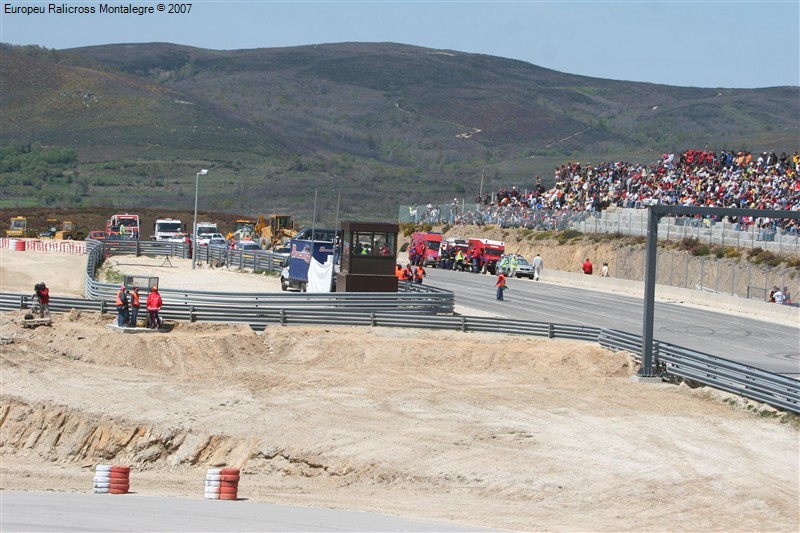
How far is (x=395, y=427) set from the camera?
81.4 ft

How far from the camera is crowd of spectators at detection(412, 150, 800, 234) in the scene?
5831 cm

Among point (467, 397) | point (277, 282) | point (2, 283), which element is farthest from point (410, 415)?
point (2, 283)

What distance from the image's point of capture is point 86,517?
1673 cm

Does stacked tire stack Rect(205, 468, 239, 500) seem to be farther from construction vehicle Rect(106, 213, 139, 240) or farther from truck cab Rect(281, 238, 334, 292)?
construction vehicle Rect(106, 213, 139, 240)

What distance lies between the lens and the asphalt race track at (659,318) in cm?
3684

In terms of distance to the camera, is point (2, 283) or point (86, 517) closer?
point (86, 517)

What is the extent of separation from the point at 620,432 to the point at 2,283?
120 ft

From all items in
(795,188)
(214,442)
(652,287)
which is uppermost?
(795,188)

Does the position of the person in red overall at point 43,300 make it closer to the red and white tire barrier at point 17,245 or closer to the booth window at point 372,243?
the booth window at point 372,243

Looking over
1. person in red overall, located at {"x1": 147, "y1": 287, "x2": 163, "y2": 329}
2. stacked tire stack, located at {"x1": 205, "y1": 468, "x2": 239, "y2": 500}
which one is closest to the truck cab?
person in red overall, located at {"x1": 147, "y1": 287, "x2": 163, "y2": 329}

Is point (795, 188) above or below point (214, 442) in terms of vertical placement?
above

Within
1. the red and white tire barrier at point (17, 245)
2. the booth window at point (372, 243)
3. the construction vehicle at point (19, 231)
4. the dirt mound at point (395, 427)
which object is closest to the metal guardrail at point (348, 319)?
the dirt mound at point (395, 427)

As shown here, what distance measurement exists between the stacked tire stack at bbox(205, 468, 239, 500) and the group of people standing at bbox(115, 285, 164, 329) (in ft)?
52.7

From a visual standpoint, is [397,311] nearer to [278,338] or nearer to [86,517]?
[278,338]
